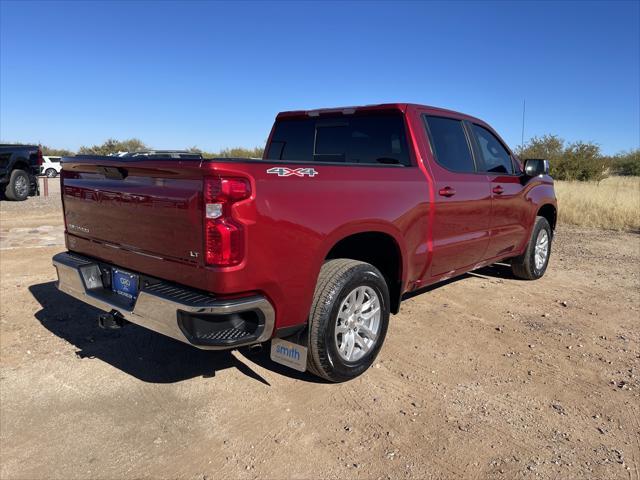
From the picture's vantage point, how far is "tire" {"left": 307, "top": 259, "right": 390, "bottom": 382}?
3.25 meters

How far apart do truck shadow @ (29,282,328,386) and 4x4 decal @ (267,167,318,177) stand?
1564mm

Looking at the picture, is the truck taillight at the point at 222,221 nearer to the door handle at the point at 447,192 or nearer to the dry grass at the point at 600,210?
the door handle at the point at 447,192

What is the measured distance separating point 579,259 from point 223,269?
7498 mm

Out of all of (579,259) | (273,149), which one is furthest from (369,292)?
(579,259)

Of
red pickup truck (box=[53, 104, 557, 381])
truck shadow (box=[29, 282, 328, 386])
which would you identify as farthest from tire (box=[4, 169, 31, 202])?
red pickup truck (box=[53, 104, 557, 381])

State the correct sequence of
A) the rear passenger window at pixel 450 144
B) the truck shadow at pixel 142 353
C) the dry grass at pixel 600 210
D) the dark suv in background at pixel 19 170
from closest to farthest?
the truck shadow at pixel 142 353 → the rear passenger window at pixel 450 144 → the dry grass at pixel 600 210 → the dark suv in background at pixel 19 170

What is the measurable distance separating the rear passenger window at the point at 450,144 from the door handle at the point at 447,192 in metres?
0.22

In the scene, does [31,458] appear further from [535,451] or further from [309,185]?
[535,451]

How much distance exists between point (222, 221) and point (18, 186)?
44.6 feet

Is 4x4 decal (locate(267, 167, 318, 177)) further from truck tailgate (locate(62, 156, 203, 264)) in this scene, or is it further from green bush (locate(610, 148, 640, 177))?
green bush (locate(610, 148, 640, 177))

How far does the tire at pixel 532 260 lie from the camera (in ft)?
21.1

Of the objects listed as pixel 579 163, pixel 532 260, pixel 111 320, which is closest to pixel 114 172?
pixel 111 320

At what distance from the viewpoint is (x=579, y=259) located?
8398 millimetres

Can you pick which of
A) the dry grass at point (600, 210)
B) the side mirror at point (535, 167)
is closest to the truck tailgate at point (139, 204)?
the side mirror at point (535, 167)
